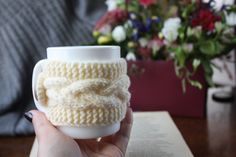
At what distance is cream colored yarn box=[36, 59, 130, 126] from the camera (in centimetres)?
37

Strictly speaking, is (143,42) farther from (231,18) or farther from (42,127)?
(42,127)

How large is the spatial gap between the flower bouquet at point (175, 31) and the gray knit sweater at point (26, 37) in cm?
12

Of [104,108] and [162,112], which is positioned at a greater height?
[104,108]

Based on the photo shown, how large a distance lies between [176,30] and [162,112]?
0.67 feet

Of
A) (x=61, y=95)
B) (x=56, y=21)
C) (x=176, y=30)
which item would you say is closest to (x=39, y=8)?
(x=56, y=21)

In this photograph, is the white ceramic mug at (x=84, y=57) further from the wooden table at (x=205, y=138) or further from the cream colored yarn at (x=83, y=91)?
the wooden table at (x=205, y=138)

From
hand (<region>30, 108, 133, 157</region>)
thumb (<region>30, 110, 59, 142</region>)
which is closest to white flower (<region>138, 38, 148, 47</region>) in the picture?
hand (<region>30, 108, 133, 157</region>)

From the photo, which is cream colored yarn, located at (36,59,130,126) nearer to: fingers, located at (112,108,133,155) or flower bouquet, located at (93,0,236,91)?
fingers, located at (112,108,133,155)

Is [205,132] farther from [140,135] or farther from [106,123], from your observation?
[106,123]

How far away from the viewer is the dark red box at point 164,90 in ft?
2.28

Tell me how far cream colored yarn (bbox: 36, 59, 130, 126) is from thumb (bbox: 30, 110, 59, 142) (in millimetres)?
16

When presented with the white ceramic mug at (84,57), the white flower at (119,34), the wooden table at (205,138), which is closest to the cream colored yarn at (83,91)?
the white ceramic mug at (84,57)

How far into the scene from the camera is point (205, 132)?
2.04 feet

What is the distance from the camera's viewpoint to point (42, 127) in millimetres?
410
